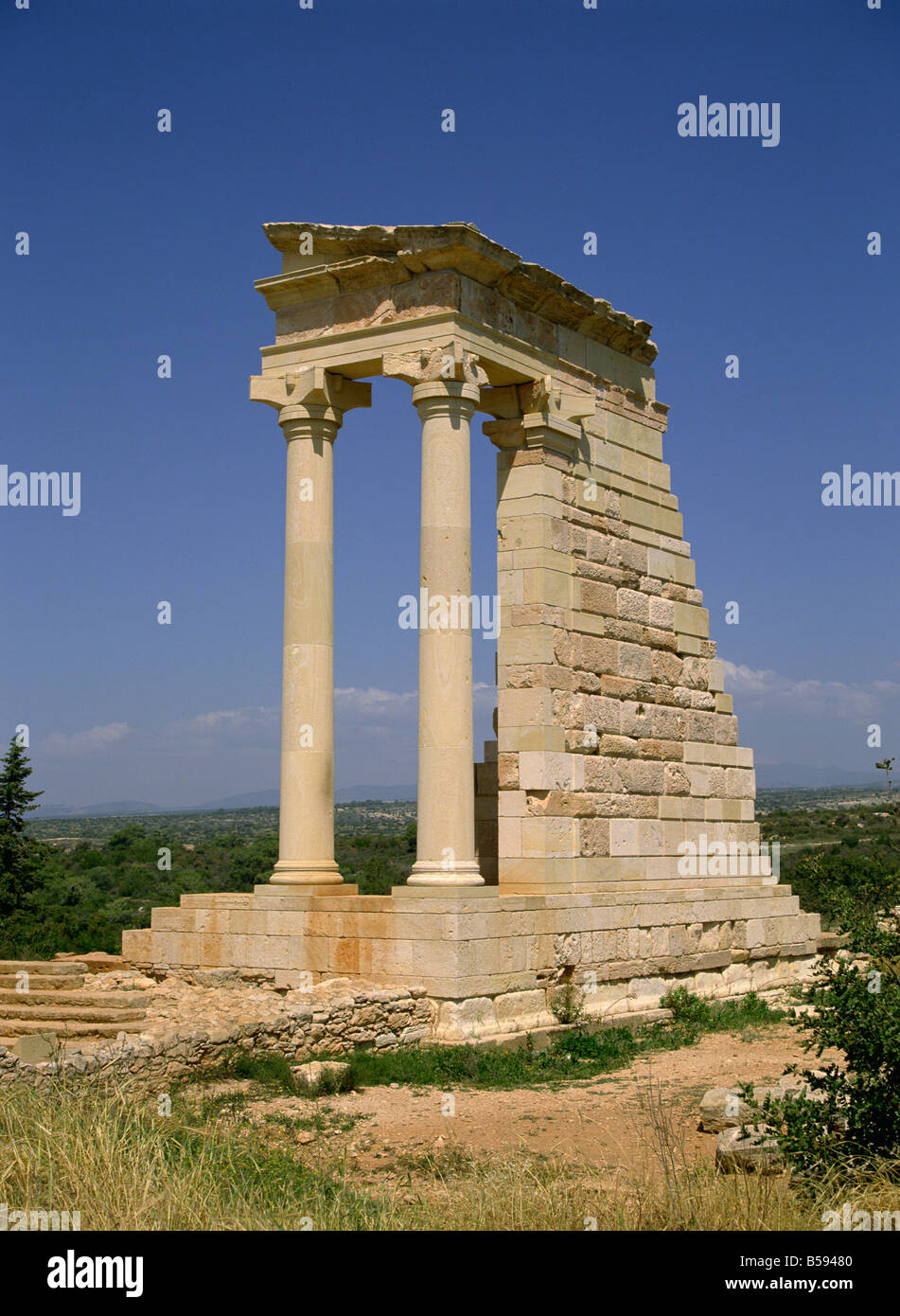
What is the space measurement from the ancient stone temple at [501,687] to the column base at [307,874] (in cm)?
3

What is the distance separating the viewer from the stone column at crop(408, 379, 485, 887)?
14438mm

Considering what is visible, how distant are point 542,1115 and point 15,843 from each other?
58.9ft

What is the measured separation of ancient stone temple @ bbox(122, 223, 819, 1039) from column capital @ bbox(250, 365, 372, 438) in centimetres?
3

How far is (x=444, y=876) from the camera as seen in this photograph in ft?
46.7

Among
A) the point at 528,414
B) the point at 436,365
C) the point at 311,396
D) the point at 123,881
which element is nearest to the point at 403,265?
the point at 436,365

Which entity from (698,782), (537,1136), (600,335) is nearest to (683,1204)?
(537,1136)

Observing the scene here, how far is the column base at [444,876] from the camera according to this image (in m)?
14.2

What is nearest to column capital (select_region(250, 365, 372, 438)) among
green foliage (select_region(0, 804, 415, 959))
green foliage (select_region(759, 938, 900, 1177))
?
green foliage (select_region(0, 804, 415, 959))

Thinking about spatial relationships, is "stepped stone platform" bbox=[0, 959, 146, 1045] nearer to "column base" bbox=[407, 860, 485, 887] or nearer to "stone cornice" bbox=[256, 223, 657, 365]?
"column base" bbox=[407, 860, 485, 887]

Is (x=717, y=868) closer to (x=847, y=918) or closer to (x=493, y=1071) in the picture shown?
(x=493, y=1071)

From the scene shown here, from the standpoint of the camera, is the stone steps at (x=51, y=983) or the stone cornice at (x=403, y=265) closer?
the stone steps at (x=51, y=983)
